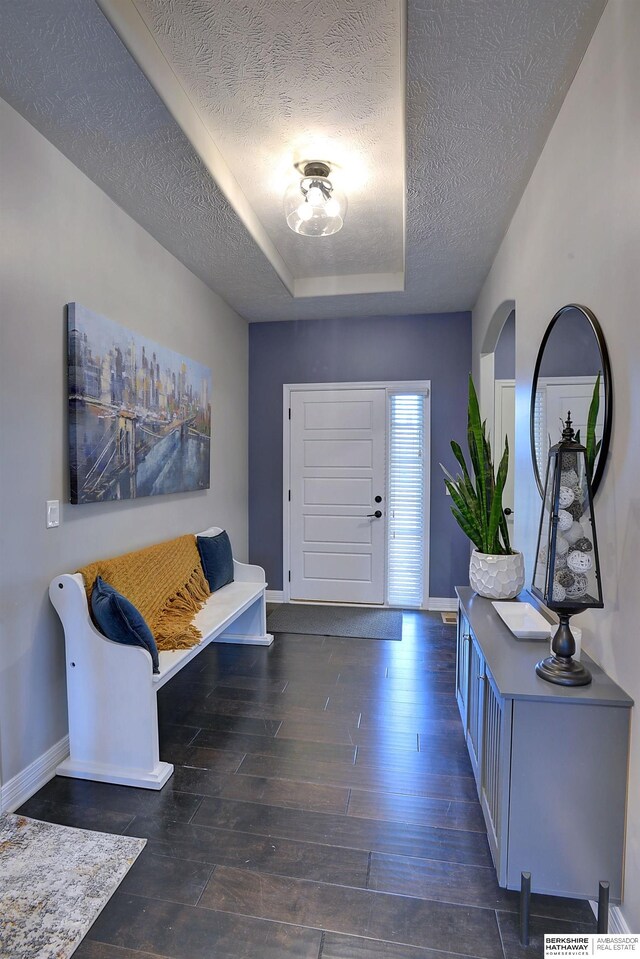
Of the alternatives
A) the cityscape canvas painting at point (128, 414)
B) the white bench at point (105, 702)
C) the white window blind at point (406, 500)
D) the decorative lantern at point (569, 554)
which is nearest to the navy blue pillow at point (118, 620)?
the white bench at point (105, 702)

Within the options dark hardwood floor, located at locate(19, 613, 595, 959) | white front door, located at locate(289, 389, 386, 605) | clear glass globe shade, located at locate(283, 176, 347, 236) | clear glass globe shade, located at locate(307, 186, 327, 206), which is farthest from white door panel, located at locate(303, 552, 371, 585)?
clear glass globe shade, located at locate(307, 186, 327, 206)

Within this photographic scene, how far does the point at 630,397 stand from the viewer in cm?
135

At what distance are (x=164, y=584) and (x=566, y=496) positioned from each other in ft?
7.22

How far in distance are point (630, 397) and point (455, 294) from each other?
291 centimetres

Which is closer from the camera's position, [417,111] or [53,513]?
[417,111]

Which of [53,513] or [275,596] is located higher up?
[53,513]

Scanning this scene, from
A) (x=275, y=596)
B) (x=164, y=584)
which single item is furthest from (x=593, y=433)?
(x=275, y=596)

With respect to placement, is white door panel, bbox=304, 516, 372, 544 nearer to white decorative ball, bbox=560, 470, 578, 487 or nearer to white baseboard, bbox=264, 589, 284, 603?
white baseboard, bbox=264, 589, 284, 603

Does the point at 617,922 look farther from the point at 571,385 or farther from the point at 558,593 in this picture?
the point at 571,385

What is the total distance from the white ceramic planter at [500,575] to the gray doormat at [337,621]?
169 cm

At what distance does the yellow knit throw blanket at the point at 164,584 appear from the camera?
2.45 meters

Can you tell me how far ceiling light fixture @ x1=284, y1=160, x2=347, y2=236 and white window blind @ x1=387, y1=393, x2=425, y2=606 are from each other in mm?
2100

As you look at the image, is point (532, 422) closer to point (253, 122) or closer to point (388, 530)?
point (253, 122)

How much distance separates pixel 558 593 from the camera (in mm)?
1403
